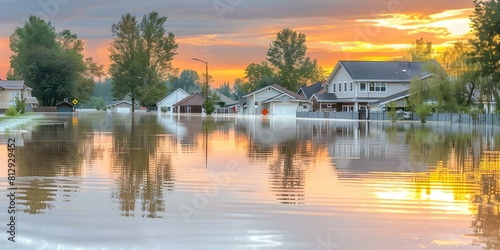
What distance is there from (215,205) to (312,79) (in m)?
154

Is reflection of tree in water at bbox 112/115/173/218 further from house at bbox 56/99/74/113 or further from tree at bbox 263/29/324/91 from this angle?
tree at bbox 263/29/324/91

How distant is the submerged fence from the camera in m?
58.7

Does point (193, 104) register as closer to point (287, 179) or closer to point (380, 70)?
point (380, 70)

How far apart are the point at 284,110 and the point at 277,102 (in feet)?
5.98

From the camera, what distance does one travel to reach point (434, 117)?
70.2 metres

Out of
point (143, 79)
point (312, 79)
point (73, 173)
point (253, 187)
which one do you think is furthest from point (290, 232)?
point (312, 79)

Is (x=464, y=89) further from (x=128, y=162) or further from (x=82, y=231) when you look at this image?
(x=82, y=231)

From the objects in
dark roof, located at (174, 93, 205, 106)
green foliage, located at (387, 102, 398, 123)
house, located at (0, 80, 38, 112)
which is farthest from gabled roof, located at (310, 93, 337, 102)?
dark roof, located at (174, 93, 205, 106)

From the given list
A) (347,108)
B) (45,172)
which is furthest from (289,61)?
(45,172)

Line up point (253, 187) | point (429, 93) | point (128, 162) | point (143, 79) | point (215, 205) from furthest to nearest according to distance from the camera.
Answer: point (143, 79), point (429, 93), point (128, 162), point (253, 187), point (215, 205)

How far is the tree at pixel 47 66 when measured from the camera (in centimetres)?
13462

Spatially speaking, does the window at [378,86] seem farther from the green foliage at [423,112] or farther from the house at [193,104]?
the house at [193,104]

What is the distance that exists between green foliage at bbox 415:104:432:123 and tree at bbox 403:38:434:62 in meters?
89.0

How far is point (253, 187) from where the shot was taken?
13.1 m
